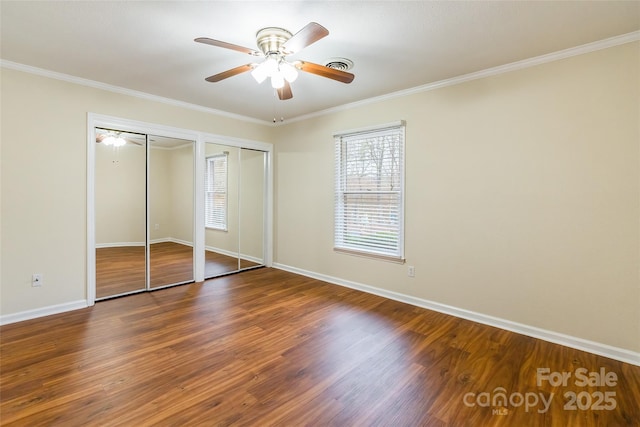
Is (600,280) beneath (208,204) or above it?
beneath

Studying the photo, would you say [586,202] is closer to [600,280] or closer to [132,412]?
[600,280]

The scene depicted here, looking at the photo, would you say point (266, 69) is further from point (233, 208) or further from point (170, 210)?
point (233, 208)

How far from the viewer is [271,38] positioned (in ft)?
7.75

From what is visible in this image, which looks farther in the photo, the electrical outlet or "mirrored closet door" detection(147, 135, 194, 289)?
"mirrored closet door" detection(147, 135, 194, 289)

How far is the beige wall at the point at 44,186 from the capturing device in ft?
9.87

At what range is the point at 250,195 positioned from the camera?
17.0 ft

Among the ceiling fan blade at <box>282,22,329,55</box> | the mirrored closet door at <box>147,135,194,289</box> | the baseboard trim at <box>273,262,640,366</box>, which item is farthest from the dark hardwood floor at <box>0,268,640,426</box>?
the ceiling fan blade at <box>282,22,329,55</box>

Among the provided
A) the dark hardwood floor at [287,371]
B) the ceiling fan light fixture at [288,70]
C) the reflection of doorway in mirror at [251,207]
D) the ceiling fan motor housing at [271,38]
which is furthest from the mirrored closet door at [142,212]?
the ceiling fan light fixture at [288,70]

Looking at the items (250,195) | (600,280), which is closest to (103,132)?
(250,195)

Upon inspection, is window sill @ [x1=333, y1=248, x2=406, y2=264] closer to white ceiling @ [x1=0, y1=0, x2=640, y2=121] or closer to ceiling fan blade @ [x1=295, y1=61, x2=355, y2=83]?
white ceiling @ [x1=0, y1=0, x2=640, y2=121]

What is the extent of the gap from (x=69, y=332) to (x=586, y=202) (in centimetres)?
478

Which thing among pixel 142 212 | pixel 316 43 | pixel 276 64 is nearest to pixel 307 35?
pixel 276 64

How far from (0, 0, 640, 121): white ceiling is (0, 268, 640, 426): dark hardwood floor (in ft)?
8.47

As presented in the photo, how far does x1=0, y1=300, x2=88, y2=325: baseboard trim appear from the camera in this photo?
3015 millimetres
